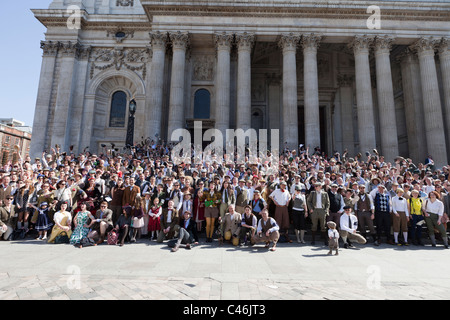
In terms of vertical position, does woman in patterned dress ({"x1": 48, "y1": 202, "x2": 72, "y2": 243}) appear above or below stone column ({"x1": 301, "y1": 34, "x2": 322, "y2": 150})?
below

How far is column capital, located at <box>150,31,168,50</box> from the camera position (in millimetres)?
22734

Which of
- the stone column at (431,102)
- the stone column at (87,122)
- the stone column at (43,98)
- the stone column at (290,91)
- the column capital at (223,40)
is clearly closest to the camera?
the stone column at (431,102)

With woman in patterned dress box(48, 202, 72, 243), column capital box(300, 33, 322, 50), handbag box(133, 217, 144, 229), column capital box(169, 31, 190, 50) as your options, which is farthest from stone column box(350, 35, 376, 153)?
woman in patterned dress box(48, 202, 72, 243)

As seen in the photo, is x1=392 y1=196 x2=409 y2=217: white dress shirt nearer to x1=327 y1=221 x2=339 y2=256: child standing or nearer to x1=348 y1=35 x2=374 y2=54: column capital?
x1=327 y1=221 x2=339 y2=256: child standing

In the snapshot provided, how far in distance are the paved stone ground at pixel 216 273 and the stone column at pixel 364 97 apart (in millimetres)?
14919

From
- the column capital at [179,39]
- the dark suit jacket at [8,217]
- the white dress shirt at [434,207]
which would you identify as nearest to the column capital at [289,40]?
the column capital at [179,39]

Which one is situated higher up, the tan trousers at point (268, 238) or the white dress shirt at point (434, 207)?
the white dress shirt at point (434, 207)

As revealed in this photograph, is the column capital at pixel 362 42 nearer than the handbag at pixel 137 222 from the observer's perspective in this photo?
No

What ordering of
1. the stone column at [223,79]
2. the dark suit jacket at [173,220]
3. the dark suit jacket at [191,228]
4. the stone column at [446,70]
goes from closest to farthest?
1. the dark suit jacket at [191,228]
2. the dark suit jacket at [173,220]
3. the stone column at [223,79]
4. the stone column at [446,70]

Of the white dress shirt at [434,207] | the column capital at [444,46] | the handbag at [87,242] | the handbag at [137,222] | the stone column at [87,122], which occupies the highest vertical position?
the column capital at [444,46]

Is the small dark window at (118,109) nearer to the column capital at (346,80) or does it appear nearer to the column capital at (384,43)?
the column capital at (346,80)

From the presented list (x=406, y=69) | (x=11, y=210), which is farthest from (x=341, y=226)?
(x=406, y=69)

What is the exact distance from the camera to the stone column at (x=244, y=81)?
2192 centimetres

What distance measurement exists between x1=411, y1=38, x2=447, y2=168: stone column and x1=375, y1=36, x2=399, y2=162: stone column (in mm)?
2771
